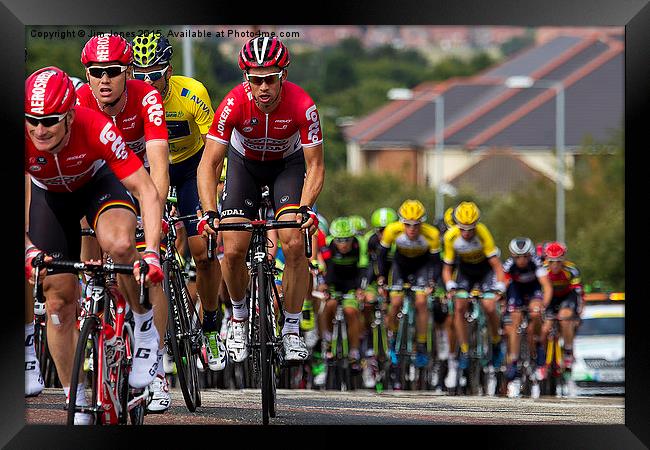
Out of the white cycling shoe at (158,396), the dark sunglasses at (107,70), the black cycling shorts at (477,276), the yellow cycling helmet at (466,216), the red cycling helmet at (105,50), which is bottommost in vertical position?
the white cycling shoe at (158,396)

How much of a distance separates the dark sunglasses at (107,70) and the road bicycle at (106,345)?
1.50 metres

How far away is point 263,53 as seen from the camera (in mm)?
10680

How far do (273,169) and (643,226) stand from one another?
10.9 ft

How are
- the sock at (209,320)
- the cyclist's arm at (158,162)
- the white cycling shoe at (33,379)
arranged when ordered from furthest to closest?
the sock at (209,320)
the white cycling shoe at (33,379)
the cyclist's arm at (158,162)

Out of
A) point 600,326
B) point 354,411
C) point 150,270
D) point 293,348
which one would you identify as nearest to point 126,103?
point 293,348

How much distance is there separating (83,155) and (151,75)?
8.75 ft

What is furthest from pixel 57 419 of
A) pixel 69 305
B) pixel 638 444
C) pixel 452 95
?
pixel 452 95

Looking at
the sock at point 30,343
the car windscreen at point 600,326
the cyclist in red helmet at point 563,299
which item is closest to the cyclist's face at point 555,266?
the cyclist in red helmet at point 563,299

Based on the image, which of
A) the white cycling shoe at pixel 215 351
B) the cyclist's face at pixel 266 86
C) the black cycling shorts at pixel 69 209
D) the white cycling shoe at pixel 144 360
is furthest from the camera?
the white cycling shoe at pixel 215 351

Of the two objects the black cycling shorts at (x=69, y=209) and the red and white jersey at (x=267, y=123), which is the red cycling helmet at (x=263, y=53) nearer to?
the red and white jersey at (x=267, y=123)

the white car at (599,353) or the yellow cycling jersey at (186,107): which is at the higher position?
the yellow cycling jersey at (186,107)

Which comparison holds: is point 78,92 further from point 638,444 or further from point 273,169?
point 638,444

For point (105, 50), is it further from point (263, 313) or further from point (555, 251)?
point (555, 251)

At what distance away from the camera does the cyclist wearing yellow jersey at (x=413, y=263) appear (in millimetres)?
18453
